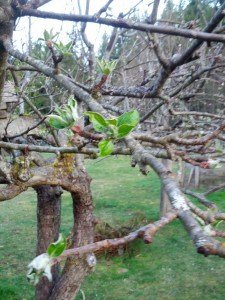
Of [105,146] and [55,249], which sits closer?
[55,249]

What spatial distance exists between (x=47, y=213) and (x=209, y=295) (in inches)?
102

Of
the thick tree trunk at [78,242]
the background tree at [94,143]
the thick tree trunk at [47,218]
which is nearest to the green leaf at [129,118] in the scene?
the background tree at [94,143]

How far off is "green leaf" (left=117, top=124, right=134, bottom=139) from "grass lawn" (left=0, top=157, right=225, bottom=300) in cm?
272

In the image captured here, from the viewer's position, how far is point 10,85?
183 inches

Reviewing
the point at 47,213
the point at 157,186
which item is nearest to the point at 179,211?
the point at 47,213

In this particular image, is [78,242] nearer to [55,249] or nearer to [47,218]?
[47,218]

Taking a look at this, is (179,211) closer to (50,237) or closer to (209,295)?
(50,237)

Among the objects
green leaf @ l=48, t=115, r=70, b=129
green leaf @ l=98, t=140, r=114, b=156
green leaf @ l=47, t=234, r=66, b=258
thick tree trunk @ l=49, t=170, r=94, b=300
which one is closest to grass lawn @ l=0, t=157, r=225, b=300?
thick tree trunk @ l=49, t=170, r=94, b=300

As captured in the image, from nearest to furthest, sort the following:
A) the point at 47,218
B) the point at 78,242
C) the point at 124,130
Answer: the point at 124,130
the point at 78,242
the point at 47,218

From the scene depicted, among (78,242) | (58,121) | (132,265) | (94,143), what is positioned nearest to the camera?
(58,121)

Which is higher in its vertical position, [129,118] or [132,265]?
[129,118]

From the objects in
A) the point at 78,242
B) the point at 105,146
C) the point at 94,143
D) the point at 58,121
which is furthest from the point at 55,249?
the point at 78,242

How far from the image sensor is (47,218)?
12.7ft

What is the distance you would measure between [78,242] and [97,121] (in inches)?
113
